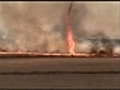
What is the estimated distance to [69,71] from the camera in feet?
8.04

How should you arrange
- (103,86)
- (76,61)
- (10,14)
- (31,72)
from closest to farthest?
(103,86) < (31,72) < (76,61) < (10,14)

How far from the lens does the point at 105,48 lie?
2.68 metres

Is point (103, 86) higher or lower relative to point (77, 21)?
lower

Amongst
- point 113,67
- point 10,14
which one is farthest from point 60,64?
point 10,14

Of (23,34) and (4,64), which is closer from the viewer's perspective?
(4,64)

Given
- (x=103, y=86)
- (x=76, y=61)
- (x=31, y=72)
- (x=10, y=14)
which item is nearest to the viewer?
(x=103, y=86)

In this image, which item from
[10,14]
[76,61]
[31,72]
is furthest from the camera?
[10,14]

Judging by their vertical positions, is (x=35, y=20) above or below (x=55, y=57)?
above

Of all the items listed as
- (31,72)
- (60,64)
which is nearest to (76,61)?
(60,64)

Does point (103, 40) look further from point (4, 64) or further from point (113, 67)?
point (4, 64)

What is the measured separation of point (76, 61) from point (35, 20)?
1.38 ft

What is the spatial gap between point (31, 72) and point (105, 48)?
0.52 meters

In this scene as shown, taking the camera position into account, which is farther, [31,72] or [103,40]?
[103,40]

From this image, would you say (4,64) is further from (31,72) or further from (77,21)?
(77,21)
